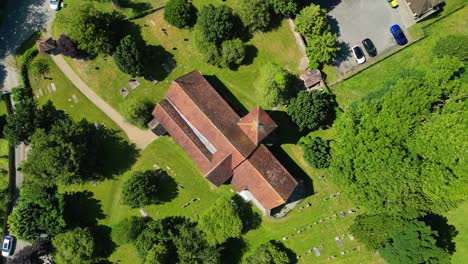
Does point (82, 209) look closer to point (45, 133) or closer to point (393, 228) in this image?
point (45, 133)

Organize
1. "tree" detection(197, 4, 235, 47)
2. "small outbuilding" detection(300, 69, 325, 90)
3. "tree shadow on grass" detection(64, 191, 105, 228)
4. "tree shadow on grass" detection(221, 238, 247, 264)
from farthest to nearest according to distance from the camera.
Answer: "tree shadow on grass" detection(64, 191, 105, 228)
"tree shadow on grass" detection(221, 238, 247, 264)
"small outbuilding" detection(300, 69, 325, 90)
"tree" detection(197, 4, 235, 47)

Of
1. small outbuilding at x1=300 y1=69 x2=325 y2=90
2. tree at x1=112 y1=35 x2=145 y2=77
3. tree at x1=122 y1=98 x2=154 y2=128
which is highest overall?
tree at x1=112 y1=35 x2=145 y2=77

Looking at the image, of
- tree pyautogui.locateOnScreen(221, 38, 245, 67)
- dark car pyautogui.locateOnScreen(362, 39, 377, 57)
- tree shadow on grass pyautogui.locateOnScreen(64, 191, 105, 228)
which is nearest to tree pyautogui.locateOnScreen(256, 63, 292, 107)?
tree pyautogui.locateOnScreen(221, 38, 245, 67)

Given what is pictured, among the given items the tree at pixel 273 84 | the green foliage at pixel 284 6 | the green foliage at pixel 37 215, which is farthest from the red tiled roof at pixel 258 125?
the green foliage at pixel 37 215

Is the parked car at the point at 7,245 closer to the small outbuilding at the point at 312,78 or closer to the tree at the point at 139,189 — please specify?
the tree at the point at 139,189

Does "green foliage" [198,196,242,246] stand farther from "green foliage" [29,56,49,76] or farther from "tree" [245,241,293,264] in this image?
"green foliage" [29,56,49,76]

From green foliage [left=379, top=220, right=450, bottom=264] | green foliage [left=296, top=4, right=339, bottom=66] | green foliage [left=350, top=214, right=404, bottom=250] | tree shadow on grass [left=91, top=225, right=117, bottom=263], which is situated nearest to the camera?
green foliage [left=379, top=220, right=450, bottom=264]

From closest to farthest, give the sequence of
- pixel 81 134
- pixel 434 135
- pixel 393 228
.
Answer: pixel 434 135, pixel 393 228, pixel 81 134

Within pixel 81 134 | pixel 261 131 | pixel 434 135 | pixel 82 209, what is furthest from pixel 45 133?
pixel 434 135
